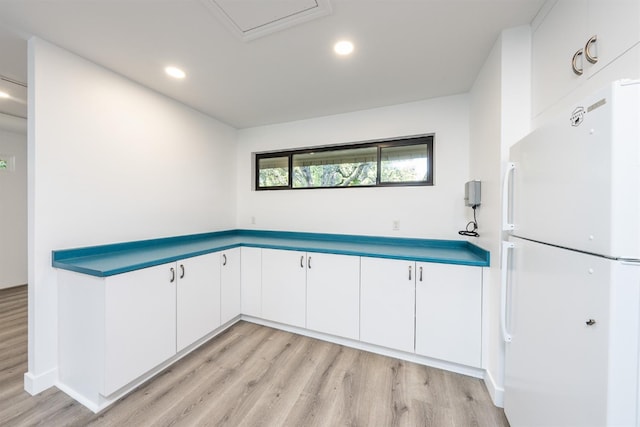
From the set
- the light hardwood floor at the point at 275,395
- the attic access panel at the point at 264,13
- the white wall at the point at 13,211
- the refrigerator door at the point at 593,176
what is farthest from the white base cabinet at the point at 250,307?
the white wall at the point at 13,211

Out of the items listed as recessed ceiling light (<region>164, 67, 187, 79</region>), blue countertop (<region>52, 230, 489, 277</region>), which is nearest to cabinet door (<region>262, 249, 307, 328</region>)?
blue countertop (<region>52, 230, 489, 277</region>)

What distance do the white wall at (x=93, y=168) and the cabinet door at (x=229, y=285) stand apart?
67cm

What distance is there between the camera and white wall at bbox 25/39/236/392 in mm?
1697

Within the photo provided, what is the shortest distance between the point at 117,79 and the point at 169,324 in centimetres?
214

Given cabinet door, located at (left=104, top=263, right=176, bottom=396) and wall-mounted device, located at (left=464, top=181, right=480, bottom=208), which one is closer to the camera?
cabinet door, located at (left=104, top=263, right=176, bottom=396)

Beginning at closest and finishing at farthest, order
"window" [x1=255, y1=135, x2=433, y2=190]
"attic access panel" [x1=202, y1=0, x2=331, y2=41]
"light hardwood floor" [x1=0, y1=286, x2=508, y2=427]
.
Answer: "attic access panel" [x1=202, y1=0, x2=331, y2=41], "light hardwood floor" [x1=0, y1=286, x2=508, y2=427], "window" [x1=255, y1=135, x2=433, y2=190]

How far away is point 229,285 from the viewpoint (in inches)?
103

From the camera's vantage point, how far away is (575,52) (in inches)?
46.9

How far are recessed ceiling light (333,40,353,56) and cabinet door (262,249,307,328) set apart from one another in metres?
1.76

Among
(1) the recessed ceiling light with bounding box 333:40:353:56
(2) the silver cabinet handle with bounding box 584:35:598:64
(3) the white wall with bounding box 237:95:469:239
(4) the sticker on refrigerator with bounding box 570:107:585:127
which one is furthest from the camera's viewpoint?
(3) the white wall with bounding box 237:95:469:239

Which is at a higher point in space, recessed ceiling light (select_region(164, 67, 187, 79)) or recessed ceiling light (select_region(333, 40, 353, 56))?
recessed ceiling light (select_region(164, 67, 187, 79))

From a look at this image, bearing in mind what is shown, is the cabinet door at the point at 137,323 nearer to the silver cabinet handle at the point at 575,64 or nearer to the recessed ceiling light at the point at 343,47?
the recessed ceiling light at the point at 343,47

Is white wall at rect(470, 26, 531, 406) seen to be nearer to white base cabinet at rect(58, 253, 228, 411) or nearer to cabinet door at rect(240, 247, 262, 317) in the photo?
cabinet door at rect(240, 247, 262, 317)

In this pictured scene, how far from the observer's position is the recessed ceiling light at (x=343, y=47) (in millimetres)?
1732
